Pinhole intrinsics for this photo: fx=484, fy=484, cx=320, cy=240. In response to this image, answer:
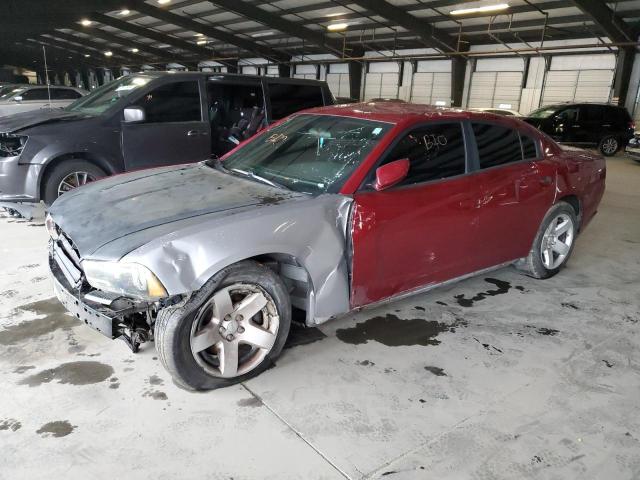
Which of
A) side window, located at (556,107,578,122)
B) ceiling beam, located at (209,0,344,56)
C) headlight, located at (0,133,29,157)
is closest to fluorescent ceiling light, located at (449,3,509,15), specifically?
side window, located at (556,107,578,122)

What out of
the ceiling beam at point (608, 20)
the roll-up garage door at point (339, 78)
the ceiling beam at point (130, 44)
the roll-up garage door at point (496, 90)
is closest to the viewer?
the ceiling beam at point (608, 20)

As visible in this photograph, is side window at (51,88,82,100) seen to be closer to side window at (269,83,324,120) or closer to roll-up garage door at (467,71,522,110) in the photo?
side window at (269,83,324,120)

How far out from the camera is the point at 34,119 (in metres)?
5.28

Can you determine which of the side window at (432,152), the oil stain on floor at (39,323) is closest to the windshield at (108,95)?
the oil stain on floor at (39,323)

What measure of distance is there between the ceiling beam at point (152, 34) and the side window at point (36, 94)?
12.7 metres

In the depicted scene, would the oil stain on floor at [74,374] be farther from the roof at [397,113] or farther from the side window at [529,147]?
the side window at [529,147]

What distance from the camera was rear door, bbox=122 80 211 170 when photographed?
218 inches

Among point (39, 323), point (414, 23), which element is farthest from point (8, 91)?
point (414, 23)

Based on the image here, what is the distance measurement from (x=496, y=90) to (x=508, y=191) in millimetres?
17974

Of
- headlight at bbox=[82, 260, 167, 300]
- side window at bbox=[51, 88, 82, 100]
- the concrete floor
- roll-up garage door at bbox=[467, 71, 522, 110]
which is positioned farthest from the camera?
roll-up garage door at bbox=[467, 71, 522, 110]

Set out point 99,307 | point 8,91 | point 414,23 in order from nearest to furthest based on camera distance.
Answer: point 99,307
point 8,91
point 414,23

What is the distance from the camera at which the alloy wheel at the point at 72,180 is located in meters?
5.18

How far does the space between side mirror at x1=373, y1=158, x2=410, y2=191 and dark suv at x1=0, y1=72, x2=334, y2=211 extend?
132 inches

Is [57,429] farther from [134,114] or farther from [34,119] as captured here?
[34,119]
